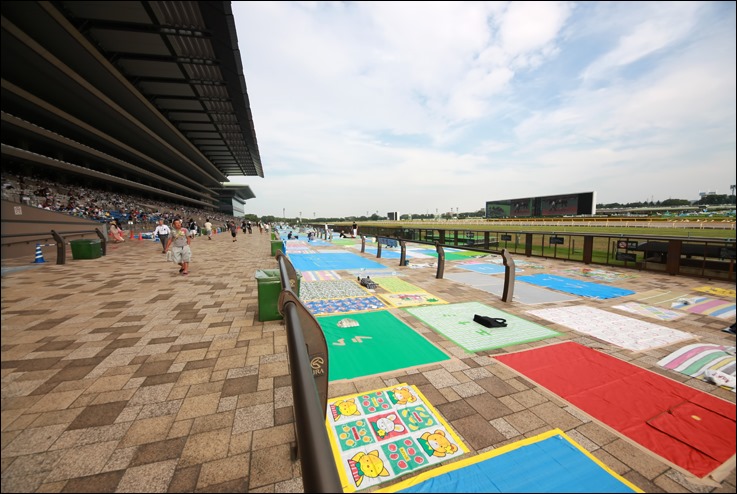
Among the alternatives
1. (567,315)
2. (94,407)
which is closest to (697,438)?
(567,315)

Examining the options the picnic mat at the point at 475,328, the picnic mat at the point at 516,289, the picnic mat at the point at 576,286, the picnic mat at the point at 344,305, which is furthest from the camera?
the picnic mat at the point at 576,286

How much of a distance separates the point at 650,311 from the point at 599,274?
6.32 m

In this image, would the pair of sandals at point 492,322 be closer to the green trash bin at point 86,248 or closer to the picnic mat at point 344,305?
the picnic mat at point 344,305

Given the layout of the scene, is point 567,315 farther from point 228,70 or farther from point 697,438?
point 228,70

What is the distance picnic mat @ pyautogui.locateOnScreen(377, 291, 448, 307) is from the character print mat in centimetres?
403

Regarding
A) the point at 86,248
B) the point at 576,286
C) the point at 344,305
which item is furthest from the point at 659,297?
the point at 86,248

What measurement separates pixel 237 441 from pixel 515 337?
5118 millimetres

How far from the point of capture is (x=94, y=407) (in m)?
3.04

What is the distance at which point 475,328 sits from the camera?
593 cm

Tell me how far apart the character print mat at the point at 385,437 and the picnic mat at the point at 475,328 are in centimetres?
207

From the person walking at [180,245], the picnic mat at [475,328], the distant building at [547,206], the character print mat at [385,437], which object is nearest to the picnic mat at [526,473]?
the character print mat at [385,437]

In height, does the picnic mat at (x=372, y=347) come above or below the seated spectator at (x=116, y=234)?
below

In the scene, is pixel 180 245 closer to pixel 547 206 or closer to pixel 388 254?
pixel 388 254

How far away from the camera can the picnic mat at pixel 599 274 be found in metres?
11.6
